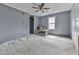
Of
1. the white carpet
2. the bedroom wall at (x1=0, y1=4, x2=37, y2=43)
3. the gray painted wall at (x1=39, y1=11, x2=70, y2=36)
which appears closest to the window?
the gray painted wall at (x1=39, y1=11, x2=70, y2=36)

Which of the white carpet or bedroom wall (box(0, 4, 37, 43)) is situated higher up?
bedroom wall (box(0, 4, 37, 43))

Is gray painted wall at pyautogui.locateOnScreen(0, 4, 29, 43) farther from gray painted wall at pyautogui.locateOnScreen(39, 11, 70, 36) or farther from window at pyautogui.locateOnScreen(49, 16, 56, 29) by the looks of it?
gray painted wall at pyautogui.locateOnScreen(39, 11, 70, 36)

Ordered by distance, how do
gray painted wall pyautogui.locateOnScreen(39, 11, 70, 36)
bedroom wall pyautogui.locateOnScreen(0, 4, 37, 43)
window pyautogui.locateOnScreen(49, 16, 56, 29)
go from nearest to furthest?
1. bedroom wall pyautogui.locateOnScreen(0, 4, 37, 43)
2. gray painted wall pyautogui.locateOnScreen(39, 11, 70, 36)
3. window pyautogui.locateOnScreen(49, 16, 56, 29)

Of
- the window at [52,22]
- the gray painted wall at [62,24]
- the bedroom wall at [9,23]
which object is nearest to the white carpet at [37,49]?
the bedroom wall at [9,23]

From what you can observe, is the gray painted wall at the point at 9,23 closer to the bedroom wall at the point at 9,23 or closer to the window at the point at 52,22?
the bedroom wall at the point at 9,23

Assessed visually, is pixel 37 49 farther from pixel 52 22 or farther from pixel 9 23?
pixel 52 22

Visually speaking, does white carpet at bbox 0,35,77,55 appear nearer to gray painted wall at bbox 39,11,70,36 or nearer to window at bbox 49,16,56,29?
gray painted wall at bbox 39,11,70,36

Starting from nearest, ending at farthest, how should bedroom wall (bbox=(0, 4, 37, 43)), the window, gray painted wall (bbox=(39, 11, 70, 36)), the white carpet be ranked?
the white carpet → bedroom wall (bbox=(0, 4, 37, 43)) → gray painted wall (bbox=(39, 11, 70, 36)) → the window

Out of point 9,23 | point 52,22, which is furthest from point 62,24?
point 9,23

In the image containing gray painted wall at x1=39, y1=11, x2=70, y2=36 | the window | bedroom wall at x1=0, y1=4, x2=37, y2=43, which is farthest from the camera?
the window

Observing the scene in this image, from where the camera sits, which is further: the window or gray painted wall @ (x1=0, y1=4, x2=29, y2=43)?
the window

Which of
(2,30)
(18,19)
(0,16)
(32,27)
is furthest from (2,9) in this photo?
(32,27)

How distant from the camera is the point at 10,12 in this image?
530cm

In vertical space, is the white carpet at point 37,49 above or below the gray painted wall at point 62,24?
below
